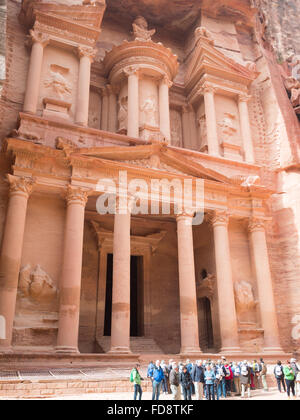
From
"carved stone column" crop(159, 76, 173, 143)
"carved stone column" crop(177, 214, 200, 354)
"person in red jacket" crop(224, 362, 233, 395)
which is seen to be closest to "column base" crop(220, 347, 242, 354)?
"carved stone column" crop(177, 214, 200, 354)

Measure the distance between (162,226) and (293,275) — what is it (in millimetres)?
7138

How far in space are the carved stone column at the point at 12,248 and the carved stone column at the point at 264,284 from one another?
34.8 feet

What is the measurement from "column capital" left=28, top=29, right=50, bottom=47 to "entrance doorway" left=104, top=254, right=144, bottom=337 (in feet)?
36.2

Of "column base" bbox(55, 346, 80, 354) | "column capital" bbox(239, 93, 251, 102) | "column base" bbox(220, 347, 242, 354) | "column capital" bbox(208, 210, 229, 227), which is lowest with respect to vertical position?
"column base" bbox(55, 346, 80, 354)

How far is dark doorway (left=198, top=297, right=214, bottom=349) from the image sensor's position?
1934cm

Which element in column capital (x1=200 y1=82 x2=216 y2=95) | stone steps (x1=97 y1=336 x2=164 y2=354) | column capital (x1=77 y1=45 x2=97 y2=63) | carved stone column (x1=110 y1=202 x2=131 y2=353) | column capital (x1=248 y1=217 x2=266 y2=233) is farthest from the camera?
column capital (x1=200 y1=82 x2=216 y2=95)

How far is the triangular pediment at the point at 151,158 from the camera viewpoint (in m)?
16.7

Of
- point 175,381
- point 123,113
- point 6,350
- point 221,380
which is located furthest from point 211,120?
point 175,381

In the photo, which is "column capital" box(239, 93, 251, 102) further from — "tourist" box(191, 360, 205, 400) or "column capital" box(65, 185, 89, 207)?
"tourist" box(191, 360, 205, 400)

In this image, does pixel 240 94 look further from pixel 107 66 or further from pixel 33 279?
pixel 33 279

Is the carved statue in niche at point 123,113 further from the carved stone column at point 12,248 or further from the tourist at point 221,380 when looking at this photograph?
the tourist at point 221,380

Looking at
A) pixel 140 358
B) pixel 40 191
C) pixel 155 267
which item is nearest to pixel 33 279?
pixel 40 191

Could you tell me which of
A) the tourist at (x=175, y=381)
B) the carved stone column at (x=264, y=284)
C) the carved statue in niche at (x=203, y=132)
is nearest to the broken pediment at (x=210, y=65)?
the carved statue in niche at (x=203, y=132)

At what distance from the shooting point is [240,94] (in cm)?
2364
